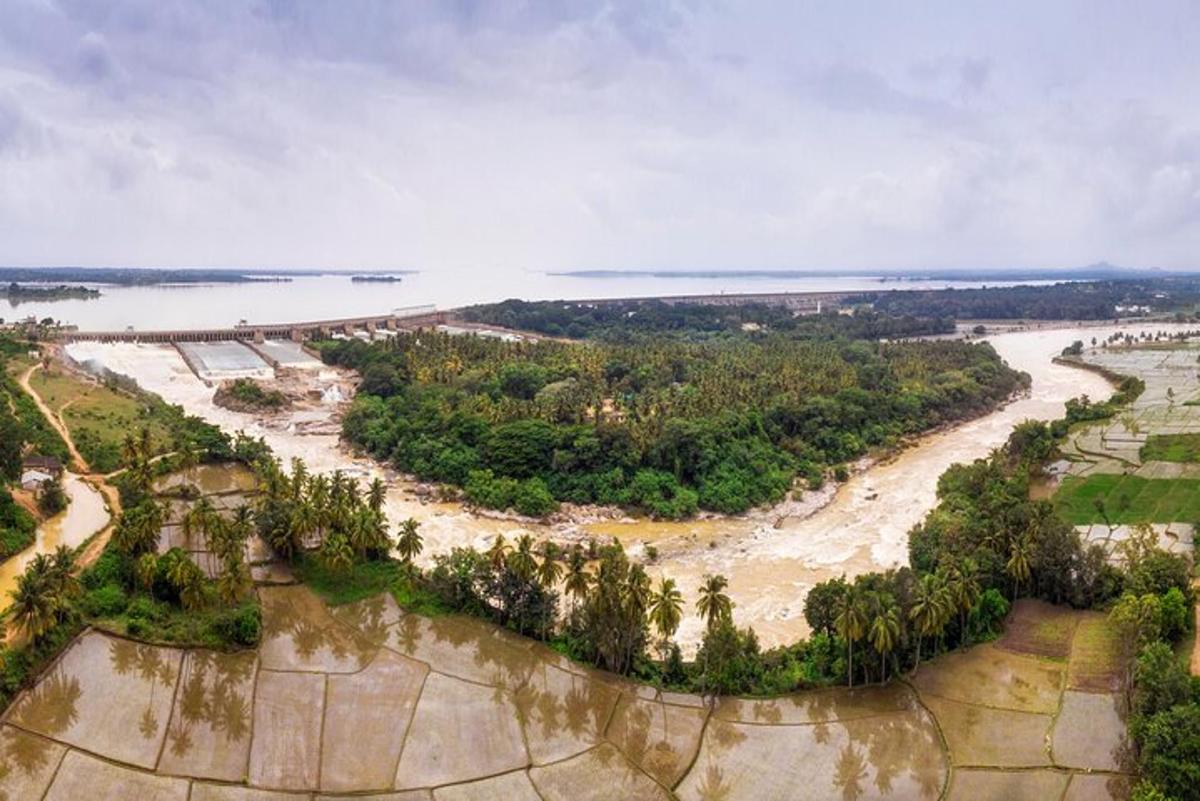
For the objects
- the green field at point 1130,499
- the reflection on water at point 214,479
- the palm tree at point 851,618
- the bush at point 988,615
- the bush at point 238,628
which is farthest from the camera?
the reflection on water at point 214,479

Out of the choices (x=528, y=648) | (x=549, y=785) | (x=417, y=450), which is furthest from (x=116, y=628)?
(x=417, y=450)

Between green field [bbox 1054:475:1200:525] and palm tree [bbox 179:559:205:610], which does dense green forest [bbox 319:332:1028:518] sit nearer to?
green field [bbox 1054:475:1200:525]

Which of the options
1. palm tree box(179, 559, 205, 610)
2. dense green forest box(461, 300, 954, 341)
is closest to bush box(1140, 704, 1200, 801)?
palm tree box(179, 559, 205, 610)

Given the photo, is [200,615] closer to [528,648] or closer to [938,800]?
[528,648]

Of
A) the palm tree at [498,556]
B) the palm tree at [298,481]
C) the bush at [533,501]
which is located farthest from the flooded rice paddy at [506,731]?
the bush at [533,501]

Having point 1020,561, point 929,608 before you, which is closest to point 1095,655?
point 1020,561

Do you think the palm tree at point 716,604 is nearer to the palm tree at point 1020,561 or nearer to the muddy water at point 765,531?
the muddy water at point 765,531
